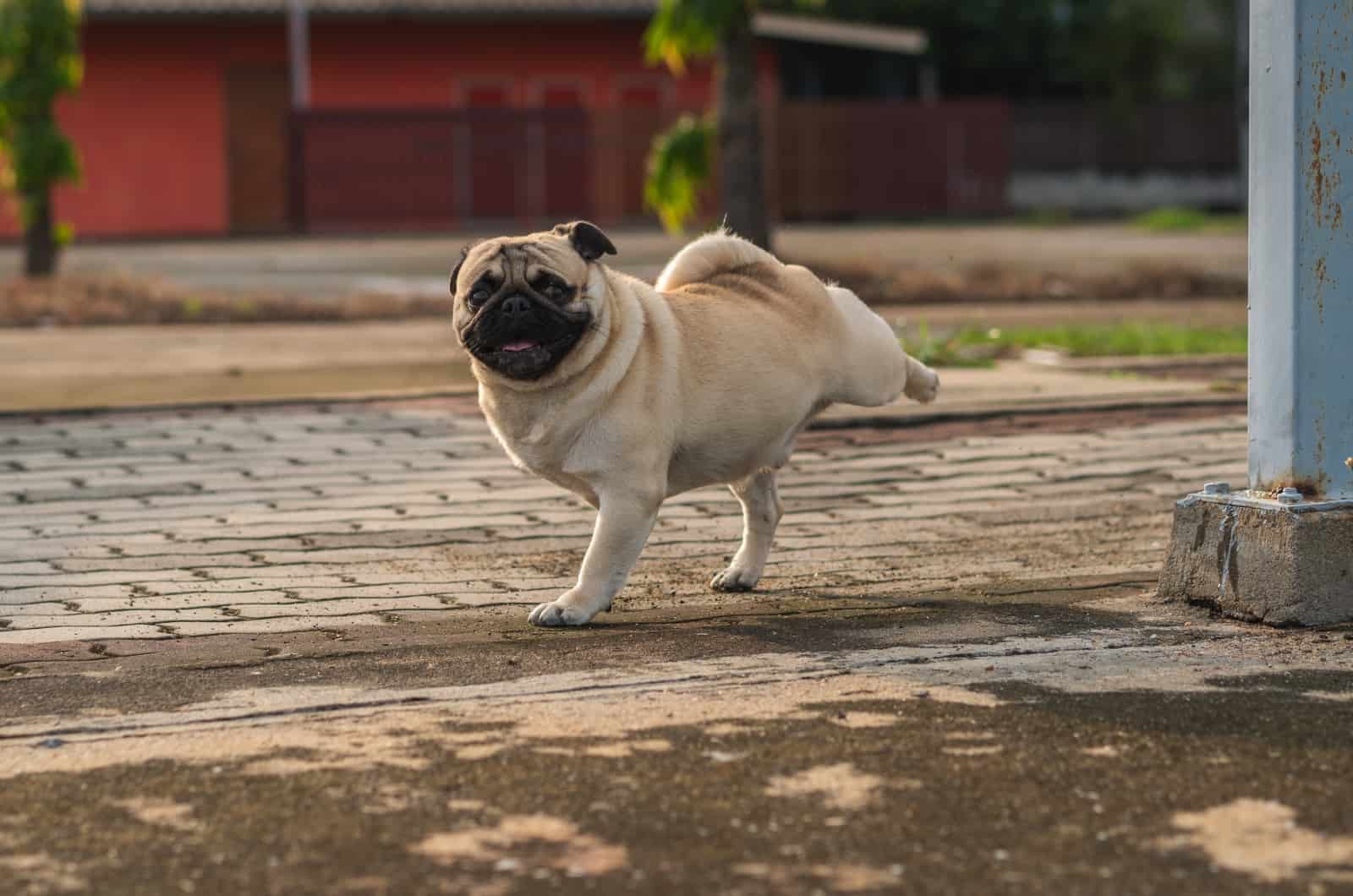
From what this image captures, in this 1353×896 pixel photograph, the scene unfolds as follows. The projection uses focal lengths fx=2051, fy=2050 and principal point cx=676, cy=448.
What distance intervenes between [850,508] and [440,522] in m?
1.53

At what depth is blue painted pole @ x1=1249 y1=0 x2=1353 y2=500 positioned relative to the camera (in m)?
5.62

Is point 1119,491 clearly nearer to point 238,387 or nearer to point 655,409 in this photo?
point 655,409

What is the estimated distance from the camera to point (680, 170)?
17.9 m

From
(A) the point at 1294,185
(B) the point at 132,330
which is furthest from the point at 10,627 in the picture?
(B) the point at 132,330

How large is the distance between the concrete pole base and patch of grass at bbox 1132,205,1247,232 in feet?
77.2

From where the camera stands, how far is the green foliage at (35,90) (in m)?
17.7

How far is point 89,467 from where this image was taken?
8578 mm

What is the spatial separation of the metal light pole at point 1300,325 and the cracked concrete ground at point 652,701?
20 cm

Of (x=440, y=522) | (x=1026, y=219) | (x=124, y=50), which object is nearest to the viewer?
(x=440, y=522)

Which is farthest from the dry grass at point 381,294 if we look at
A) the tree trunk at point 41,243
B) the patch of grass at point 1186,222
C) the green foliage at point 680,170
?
the patch of grass at point 1186,222

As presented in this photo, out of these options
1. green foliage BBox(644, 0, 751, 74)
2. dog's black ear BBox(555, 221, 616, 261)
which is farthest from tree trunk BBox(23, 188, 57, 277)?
dog's black ear BBox(555, 221, 616, 261)

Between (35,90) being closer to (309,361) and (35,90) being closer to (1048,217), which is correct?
(309,361)

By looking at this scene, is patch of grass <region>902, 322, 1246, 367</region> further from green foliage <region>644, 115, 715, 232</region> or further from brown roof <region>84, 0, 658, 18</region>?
brown roof <region>84, 0, 658, 18</region>

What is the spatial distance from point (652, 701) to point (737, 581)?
1.51m
